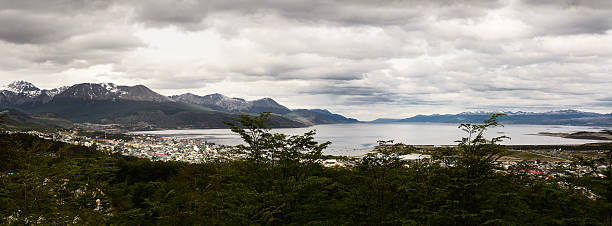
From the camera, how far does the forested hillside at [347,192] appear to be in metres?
11.9

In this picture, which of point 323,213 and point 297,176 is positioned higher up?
point 297,176

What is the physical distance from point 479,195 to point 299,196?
7289 millimetres

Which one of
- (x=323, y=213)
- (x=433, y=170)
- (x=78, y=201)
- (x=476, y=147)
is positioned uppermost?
(x=476, y=147)

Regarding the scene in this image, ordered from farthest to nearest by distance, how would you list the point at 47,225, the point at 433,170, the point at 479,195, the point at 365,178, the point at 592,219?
the point at 433,170 → the point at 365,178 → the point at 479,195 → the point at 592,219 → the point at 47,225

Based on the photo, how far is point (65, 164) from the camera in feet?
44.6

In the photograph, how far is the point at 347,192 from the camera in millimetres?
14938

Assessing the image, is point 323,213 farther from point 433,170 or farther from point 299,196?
point 433,170

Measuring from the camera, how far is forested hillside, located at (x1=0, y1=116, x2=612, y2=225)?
11.9 meters

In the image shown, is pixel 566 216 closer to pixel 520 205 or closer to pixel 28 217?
pixel 520 205

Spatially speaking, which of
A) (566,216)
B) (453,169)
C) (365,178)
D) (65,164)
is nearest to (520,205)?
(566,216)

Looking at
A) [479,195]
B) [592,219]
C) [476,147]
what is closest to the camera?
[592,219]

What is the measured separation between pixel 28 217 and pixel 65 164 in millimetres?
3506

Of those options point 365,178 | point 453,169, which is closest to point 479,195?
point 453,169

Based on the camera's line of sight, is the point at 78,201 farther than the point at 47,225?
Yes
